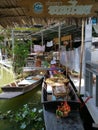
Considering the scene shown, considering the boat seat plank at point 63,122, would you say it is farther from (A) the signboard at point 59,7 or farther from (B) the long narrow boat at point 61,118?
(A) the signboard at point 59,7

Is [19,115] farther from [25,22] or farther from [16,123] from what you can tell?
[25,22]

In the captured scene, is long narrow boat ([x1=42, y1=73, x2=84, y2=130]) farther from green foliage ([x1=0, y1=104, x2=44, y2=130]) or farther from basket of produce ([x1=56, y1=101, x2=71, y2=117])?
green foliage ([x1=0, y1=104, x2=44, y2=130])

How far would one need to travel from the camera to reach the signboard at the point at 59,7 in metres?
3.05

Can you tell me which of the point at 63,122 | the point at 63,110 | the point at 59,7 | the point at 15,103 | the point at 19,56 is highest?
the point at 59,7

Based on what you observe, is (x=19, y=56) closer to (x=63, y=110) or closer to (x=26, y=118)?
(x=26, y=118)

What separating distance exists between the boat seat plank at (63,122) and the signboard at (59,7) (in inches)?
72.7

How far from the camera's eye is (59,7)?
3.09 metres

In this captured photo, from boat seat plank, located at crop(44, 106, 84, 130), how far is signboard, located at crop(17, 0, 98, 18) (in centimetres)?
185

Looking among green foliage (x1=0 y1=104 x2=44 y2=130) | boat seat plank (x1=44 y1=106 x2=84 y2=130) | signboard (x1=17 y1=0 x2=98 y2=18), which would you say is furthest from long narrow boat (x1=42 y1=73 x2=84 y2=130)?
signboard (x1=17 y1=0 x2=98 y2=18)

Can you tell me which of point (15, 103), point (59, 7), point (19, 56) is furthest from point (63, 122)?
point (19, 56)

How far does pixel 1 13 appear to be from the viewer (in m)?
Answer: 4.10

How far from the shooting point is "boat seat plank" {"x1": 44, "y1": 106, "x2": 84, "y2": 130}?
3883mm

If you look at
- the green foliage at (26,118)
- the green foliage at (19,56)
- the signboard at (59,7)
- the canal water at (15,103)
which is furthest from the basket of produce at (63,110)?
the green foliage at (19,56)

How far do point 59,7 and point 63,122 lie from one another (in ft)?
6.57
